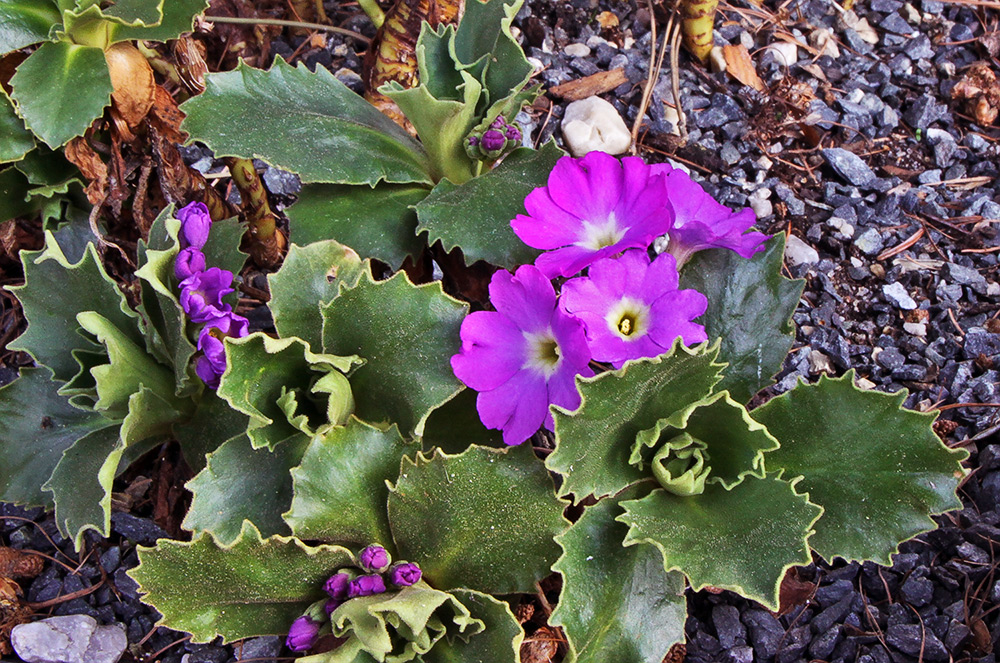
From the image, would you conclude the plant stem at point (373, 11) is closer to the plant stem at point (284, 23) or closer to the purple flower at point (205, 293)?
the plant stem at point (284, 23)

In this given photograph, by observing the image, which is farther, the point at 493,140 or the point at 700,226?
the point at 493,140

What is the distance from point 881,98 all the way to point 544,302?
1418 mm

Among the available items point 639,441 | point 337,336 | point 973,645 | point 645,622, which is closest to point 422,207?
point 337,336

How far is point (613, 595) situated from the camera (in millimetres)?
1432

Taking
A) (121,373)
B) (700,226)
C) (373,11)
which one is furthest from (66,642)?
(373,11)

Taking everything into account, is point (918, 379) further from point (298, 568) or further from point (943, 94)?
point (298, 568)

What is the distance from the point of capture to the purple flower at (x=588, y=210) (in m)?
1.47

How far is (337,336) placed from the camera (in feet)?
4.84

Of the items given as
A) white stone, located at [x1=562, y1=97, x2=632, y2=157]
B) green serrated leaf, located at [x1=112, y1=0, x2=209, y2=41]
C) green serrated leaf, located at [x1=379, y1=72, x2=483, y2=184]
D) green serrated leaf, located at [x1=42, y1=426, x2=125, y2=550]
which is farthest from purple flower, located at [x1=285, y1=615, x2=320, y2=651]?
white stone, located at [x1=562, y1=97, x2=632, y2=157]

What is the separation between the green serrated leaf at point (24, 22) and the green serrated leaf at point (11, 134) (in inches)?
6.1

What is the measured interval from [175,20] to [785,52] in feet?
5.10

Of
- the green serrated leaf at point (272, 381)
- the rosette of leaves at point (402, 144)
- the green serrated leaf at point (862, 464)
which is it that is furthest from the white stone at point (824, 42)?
the green serrated leaf at point (272, 381)

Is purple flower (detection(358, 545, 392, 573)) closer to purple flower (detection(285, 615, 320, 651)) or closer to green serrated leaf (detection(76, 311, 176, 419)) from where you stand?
purple flower (detection(285, 615, 320, 651))

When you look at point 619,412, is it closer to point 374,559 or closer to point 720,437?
point 720,437
